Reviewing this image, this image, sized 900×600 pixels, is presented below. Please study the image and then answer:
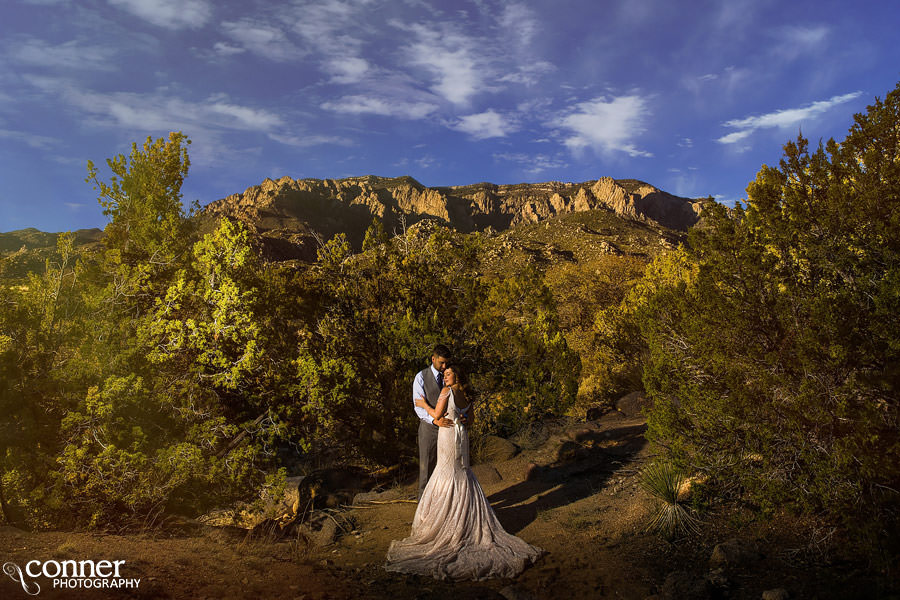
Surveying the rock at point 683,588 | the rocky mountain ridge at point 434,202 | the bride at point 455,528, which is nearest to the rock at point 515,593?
the bride at point 455,528

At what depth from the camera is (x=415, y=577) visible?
527 centimetres

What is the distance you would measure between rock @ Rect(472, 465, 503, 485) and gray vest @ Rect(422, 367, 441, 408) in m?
4.02

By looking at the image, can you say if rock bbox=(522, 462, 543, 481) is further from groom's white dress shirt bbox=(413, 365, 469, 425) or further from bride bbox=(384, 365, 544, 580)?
groom's white dress shirt bbox=(413, 365, 469, 425)

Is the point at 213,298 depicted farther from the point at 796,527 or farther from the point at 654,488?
the point at 796,527

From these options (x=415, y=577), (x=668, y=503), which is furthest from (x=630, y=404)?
(x=415, y=577)

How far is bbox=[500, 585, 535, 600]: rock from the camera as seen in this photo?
15.5ft

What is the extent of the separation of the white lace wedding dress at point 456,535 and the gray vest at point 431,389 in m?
0.35

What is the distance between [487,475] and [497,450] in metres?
1.37

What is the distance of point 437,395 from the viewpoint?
20.3 feet

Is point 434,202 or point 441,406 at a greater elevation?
point 434,202

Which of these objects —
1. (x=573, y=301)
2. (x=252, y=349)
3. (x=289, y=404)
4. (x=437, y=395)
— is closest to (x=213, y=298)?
(x=252, y=349)

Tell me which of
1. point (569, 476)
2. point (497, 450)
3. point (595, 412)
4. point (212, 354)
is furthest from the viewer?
point (595, 412)

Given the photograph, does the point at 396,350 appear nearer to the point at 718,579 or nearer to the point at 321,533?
the point at 321,533

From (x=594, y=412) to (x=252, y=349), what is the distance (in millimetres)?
12326
